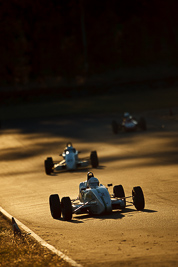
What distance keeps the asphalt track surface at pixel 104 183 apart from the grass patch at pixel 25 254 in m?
0.38

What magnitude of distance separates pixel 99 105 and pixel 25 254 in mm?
50298

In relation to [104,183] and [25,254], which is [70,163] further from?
[25,254]

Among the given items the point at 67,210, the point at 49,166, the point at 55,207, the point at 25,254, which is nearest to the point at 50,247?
the point at 25,254

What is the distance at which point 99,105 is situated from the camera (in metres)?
61.7

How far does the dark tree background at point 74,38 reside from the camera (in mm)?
83375

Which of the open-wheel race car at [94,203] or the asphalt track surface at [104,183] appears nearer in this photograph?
the asphalt track surface at [104,183]

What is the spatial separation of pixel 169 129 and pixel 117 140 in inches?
177

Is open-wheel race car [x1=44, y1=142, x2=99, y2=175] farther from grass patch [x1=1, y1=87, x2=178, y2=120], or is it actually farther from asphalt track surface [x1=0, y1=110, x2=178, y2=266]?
grass patch [x1=1, y1=87, x2=178, y2=120]

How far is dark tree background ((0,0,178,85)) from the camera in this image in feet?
274

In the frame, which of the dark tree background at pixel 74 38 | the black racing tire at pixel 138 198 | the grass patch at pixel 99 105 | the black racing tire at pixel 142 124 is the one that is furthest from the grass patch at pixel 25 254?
the dark tree background at pixel 74 38

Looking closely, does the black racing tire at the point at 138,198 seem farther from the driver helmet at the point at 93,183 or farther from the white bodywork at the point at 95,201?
the driver helmet at the point at 93,183

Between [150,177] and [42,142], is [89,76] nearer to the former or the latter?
[42,142]

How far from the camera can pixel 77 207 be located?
15.8 m

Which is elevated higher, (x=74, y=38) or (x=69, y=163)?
(x=74, y=38)
